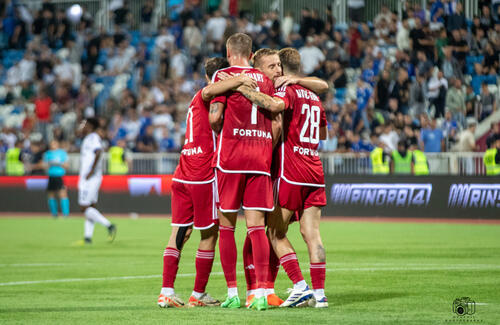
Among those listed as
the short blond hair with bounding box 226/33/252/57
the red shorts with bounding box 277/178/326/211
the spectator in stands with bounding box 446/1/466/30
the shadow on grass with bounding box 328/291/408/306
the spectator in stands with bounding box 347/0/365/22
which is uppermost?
the spectator in stands with bounding box 347/0/365/22

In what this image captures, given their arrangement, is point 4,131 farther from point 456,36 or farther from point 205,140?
point 205,140

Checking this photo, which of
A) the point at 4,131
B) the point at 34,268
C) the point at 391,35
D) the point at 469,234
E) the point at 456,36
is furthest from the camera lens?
the point at 4,131

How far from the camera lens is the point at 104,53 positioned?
33.6 metres

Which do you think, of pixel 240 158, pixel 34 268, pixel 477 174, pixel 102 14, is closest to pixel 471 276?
pixel 240 158

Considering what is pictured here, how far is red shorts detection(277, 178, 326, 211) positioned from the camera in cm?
867

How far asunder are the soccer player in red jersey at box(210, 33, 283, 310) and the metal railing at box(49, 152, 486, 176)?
1460 cm

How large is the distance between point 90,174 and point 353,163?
8.55 m

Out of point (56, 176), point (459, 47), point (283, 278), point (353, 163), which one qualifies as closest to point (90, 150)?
point (283, 278)

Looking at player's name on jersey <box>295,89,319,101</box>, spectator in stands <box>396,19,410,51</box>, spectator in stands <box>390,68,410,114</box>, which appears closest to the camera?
player's name on jersey <box>295,89,319,101</box>

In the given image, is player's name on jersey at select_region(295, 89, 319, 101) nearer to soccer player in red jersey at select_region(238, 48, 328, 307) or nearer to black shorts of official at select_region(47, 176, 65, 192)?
soccer player in red jersey at select_region(238, 48, 328, 307)

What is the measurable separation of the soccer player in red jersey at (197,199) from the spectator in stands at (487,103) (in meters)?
16.1

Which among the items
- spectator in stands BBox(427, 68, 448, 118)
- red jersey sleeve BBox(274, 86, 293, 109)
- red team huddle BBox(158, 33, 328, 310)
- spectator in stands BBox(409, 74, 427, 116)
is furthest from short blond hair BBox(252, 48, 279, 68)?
spectator in stands BBox(409, 74, 427, 116)

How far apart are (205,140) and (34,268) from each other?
18.6 ft

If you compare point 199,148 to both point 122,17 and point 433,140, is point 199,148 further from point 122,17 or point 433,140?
point 122,17
